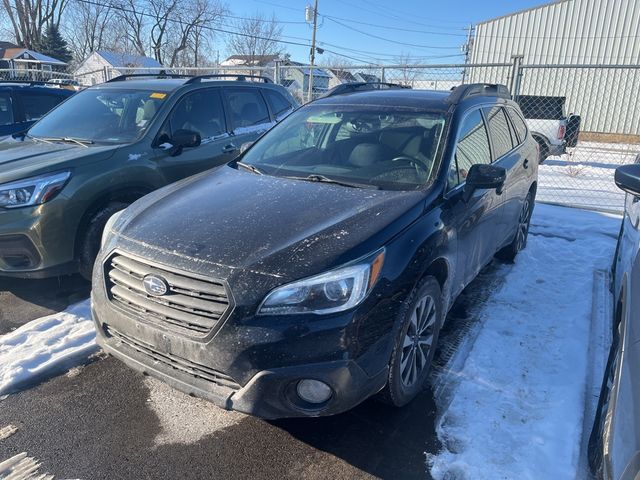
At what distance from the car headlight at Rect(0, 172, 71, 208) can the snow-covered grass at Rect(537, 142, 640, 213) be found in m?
7.48

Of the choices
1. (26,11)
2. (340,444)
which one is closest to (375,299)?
(340,444)

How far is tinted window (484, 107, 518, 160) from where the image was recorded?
14.0 feet

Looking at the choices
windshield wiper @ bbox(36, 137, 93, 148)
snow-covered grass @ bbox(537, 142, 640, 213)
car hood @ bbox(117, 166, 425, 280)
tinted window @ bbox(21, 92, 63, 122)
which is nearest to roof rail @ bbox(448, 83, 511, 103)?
car hood @ bbox(117, 166, 425, 280)

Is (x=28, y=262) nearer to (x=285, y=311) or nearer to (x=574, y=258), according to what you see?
(x=285, y=311)

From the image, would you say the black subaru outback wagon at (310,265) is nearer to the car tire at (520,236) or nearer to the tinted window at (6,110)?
the car tire at (520,236)

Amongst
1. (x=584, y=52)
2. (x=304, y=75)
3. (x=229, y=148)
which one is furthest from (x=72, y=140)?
(x=584, y=52)

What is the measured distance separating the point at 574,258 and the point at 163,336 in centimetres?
484

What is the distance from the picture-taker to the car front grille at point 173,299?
7.74 feet

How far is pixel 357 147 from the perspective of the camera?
3641mm

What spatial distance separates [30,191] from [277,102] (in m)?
3.49

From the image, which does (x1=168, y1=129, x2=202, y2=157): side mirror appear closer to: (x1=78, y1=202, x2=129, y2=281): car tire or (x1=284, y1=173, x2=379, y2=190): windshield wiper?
(x1=78, y1=202, x2=129, y2=281): car tire

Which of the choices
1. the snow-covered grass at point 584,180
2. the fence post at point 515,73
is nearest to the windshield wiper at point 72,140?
the fence post at point 515,73

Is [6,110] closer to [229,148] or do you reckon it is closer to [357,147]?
[229,148]

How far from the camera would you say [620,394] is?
6.03 feet
